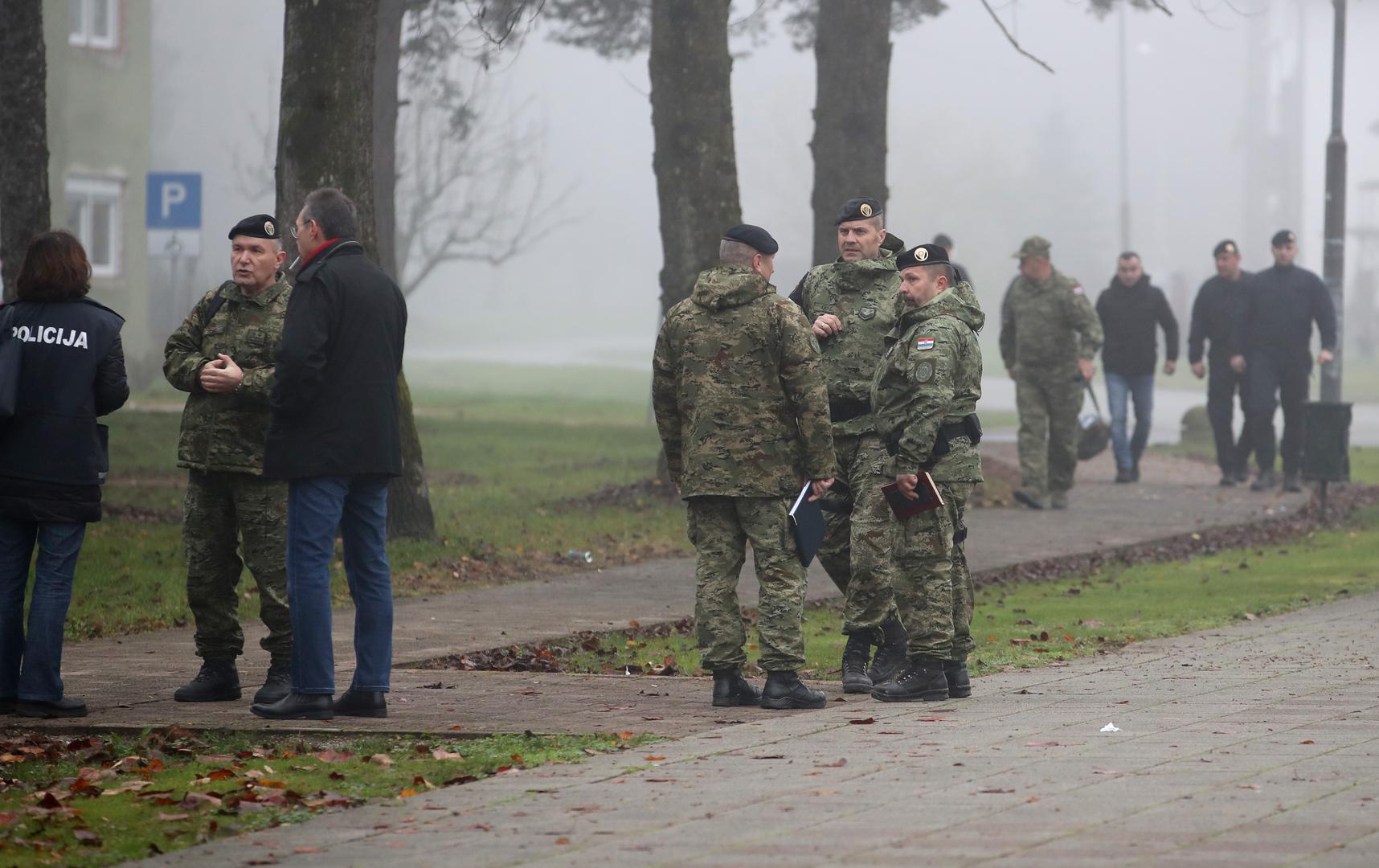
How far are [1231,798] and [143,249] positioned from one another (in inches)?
1340

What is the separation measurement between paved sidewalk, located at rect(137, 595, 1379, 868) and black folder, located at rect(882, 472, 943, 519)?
78cm

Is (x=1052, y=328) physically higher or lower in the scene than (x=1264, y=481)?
higher

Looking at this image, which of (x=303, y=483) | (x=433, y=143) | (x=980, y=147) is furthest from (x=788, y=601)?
(x=980, y=147)

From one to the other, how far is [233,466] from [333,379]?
2.35 feet

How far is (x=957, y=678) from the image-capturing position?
7809 millimetres

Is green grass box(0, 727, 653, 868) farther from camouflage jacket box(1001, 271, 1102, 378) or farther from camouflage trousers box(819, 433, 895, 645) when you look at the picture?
camouflage jacket box(1001, 271, 1102, 378)

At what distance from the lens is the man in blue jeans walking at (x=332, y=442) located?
716 cm

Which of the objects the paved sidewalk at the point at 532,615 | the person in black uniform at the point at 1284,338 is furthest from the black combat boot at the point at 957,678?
the person in black uniform at the point at 1284,338

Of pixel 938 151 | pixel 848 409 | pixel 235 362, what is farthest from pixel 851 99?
pixel 938 151

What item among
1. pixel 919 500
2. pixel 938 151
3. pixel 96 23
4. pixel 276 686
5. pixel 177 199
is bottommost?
pixel 276 686

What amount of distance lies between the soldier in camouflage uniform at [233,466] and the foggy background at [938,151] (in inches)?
1244

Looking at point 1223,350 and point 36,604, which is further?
point 1223,350

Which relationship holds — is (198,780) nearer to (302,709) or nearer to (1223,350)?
(302,709)

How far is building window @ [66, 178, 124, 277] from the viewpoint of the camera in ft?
117
